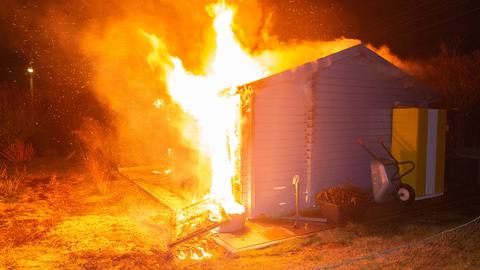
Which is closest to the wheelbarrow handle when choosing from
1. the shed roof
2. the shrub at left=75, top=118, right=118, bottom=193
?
the shed roof

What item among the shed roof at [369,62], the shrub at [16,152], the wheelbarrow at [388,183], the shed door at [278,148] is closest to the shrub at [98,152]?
the shrub at [16,152]

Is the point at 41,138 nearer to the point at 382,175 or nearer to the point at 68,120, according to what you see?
the point at 68,120

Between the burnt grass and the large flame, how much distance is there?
65.8 inches

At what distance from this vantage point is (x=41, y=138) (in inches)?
830

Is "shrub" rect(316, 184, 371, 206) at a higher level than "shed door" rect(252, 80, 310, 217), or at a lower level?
lower

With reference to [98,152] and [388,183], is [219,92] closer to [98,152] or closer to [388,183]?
[388,183]

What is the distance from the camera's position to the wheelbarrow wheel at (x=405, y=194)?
919 centimetres

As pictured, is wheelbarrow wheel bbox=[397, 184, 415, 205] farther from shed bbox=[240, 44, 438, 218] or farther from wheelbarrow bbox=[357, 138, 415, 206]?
shed bbox=[240, 44, 438, 218]

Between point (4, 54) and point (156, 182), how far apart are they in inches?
864


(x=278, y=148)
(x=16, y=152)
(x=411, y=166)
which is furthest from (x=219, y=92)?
(x=16, y=152)

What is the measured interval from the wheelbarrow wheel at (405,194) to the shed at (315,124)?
1158 millimetres

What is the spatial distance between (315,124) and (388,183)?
247cm

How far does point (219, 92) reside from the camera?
843 cm

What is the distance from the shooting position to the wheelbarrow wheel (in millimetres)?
9188
